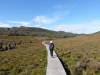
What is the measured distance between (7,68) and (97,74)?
1002 centimetres

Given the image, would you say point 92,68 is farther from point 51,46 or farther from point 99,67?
point 51,46

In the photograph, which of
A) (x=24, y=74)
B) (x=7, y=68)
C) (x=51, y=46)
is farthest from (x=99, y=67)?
(x=51, y=46)

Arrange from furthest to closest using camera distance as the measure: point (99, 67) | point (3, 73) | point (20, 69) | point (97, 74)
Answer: point (20, 69) → point (3, 73) → point (99, 67) → point (97, 74)

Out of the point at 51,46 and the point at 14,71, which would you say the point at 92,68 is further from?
the point at 51,46

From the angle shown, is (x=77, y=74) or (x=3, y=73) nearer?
(x=77, y=74)

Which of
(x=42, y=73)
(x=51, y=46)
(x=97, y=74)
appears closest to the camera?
(x=97, y=74)

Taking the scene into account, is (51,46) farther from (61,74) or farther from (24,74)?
(61,74)

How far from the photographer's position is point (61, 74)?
1561 cm

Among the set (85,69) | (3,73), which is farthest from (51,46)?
(85,69)

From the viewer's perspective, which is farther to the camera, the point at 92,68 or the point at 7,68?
the point at 7,68

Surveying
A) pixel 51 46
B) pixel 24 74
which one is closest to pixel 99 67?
pixel 24 74

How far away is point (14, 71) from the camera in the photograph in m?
20.6

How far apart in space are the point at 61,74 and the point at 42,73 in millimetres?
3111

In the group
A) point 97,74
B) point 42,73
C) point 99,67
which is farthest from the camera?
point 42,73
